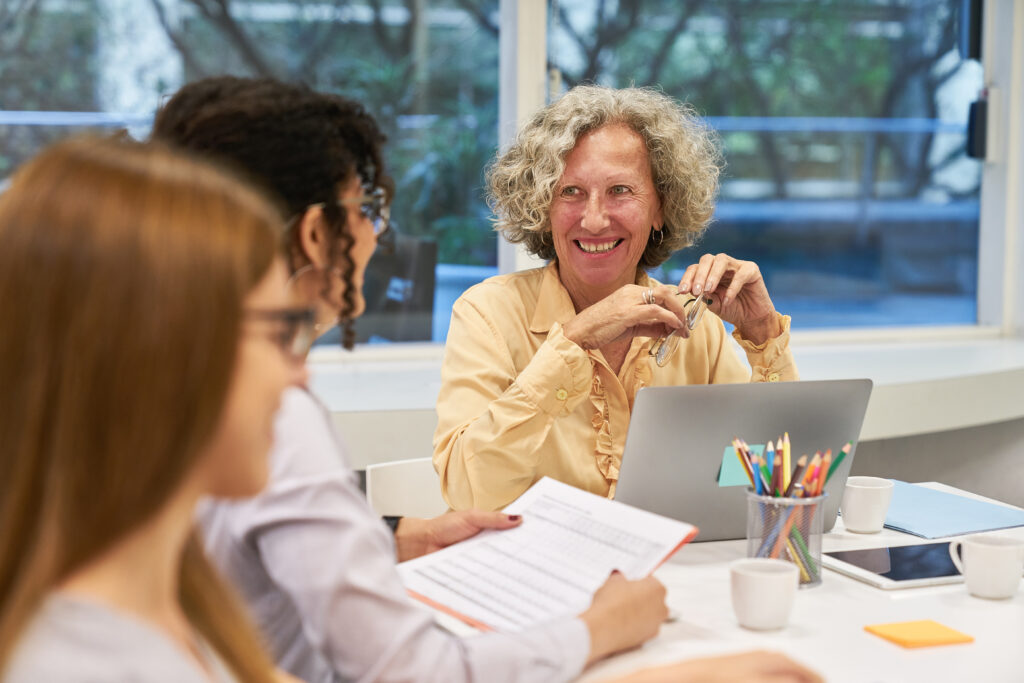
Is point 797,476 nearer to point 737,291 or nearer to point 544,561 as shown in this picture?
point 544,561

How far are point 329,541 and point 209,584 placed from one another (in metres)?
0.18

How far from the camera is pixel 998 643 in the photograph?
3.47ft

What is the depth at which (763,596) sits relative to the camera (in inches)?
42.6

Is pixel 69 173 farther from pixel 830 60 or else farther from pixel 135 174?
pixel 830 60

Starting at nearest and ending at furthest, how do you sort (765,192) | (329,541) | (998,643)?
(329,541) < (998,643) < (765,192)

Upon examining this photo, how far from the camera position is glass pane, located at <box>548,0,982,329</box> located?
3.25m

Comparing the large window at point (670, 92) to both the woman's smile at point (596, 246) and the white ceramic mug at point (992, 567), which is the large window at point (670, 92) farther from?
the white ceramic mug at point (992, 567)

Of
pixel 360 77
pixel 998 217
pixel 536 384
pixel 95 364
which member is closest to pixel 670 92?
pixel 360 77

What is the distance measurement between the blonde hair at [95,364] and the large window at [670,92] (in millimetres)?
2436

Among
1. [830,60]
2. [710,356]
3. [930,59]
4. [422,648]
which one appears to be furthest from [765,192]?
[422,648]

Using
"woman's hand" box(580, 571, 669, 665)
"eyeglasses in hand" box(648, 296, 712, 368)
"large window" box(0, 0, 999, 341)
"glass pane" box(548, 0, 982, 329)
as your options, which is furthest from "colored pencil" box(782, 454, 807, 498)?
"glass pane" box(548, 0, 982, 329)

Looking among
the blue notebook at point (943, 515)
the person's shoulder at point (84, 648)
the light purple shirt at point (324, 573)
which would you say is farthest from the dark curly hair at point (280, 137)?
the blue notebook at point (943, 515)

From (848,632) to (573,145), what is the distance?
1036 mm

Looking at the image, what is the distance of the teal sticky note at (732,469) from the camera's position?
1.35 meters
